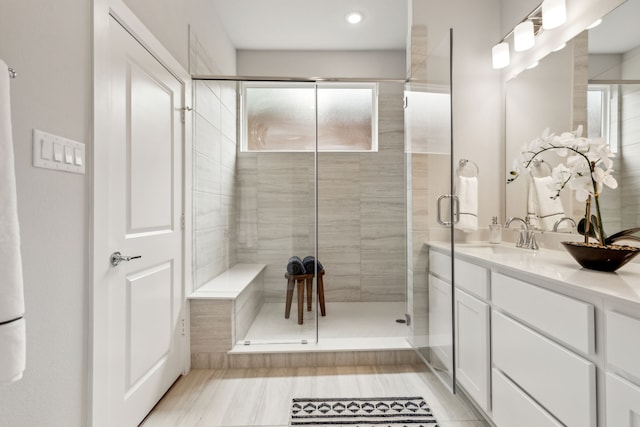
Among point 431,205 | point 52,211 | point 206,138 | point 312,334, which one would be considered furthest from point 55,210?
point 431,205

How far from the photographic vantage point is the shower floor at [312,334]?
7.89 feet

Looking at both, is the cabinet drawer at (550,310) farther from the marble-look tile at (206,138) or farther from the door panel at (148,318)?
the marble-look tile at (206,138)

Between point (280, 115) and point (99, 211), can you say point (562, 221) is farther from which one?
point (99, 211)

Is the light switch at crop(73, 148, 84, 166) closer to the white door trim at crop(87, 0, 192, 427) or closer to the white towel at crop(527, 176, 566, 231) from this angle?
the white door trim at crop(87, 0, 192, 427)

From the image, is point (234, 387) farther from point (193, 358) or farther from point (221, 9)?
point (221, 9)

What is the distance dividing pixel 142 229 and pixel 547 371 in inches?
71.9

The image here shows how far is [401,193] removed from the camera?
291 cm

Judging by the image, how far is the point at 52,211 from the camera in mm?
1095

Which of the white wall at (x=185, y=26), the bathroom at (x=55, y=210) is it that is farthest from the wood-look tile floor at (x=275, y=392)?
the white wall at (x=185, y=26)

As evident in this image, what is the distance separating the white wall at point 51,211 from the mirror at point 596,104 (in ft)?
7.40

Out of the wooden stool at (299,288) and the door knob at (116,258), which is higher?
the door knob at (116,258)

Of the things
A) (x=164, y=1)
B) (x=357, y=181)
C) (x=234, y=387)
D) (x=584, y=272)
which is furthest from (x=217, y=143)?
(x=584, y=272)

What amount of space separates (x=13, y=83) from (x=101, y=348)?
98cm

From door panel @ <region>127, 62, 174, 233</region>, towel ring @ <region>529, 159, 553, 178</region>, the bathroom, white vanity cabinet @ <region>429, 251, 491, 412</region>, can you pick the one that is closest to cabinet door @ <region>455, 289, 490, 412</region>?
white vanity cabinet @ <region>429, 251, 491, 412</region>
